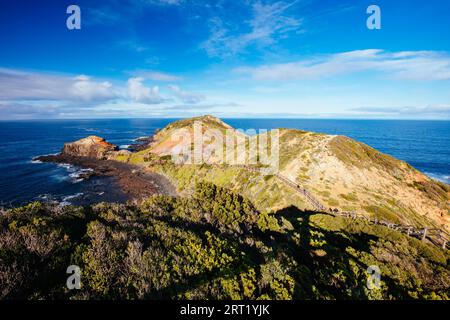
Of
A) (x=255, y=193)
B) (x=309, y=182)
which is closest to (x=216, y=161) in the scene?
(x=255, y=193)

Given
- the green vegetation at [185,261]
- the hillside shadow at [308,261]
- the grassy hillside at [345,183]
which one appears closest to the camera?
the green vegetation at [185,261]

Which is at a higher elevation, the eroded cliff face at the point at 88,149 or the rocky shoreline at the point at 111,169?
the eroded cliff face at the point at 88,149

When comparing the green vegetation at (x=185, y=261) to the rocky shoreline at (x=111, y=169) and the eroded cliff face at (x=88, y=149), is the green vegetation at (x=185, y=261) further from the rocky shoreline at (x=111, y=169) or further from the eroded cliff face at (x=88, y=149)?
the eroded cliff face at (x=88, y=149)

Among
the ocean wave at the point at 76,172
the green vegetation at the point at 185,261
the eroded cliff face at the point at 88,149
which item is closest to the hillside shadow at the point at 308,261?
the green vegetation at the point at 185,261

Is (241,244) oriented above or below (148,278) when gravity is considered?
below

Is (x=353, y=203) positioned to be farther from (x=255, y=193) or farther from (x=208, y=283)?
(x=208, y=283)

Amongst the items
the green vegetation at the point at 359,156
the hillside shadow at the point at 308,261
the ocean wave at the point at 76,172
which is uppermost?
the green vegetation at the point at 359,156

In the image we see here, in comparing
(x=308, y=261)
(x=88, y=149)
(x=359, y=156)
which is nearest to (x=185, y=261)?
(x=308, y=261)

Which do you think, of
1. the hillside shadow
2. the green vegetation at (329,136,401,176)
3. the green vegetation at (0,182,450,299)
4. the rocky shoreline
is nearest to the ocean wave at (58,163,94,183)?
the rocky shoreline
